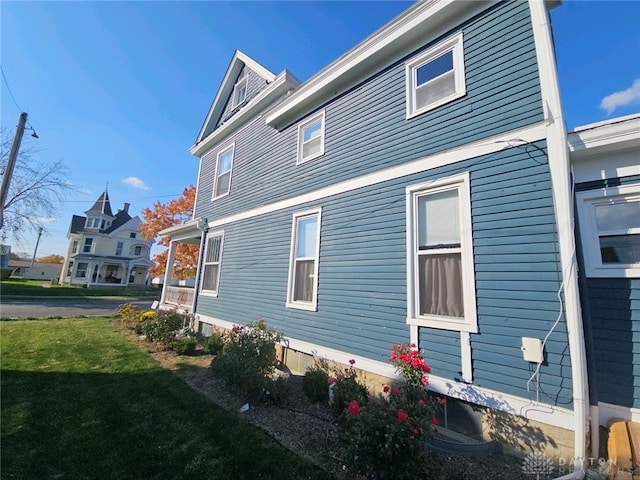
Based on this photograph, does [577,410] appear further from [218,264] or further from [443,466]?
[218,264]

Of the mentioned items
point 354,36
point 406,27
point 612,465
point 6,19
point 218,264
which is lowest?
point 612,465

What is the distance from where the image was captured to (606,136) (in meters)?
3.47

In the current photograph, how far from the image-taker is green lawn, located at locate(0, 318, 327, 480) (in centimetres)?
294

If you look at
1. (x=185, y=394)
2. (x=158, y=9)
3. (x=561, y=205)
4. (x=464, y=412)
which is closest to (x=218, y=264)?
(x=185, y=394)

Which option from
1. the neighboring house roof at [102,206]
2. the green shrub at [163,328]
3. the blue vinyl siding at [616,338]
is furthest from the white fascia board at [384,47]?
the neighboring house roof at [102,206]

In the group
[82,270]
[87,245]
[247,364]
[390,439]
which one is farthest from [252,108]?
[82,270]

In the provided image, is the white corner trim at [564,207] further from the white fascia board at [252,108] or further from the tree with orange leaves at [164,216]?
the tree with orange leaves at [164,216]

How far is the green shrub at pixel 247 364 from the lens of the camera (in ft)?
15.3

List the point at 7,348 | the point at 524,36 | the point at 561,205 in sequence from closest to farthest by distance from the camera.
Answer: the point at 561,205 < the point at 524,36 < the point at 7,348

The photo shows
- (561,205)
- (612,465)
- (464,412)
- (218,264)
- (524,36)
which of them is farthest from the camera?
(218,264)

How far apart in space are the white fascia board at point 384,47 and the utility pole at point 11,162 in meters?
10.4

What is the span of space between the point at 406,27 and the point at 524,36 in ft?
6.86

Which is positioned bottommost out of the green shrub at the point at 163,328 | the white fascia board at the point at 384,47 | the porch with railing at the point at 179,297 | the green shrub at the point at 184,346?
the green shrub at the point at 184,346

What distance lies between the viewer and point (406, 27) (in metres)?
5.22
